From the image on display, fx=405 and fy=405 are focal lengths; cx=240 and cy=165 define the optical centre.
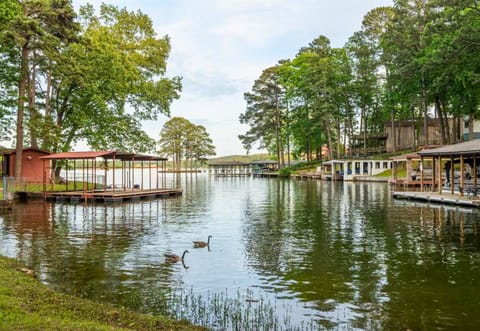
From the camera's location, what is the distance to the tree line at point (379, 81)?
34.8m

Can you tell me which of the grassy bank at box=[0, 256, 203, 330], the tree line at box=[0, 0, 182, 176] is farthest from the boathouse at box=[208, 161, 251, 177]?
the grassy bank at box=[0, 256, 203, 330]

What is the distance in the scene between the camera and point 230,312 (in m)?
8.06

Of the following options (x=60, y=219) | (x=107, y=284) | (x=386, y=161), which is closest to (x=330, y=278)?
(x=107, y=284)

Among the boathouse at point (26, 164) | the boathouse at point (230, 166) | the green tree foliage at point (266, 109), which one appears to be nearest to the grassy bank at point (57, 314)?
the boathouse at point (26, 164)

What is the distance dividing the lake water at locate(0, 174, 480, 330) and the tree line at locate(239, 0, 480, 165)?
772 inches

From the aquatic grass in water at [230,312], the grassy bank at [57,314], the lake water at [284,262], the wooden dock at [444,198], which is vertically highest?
the wooden dock at [444,198]

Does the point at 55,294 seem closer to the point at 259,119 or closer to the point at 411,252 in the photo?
the point at 411,252

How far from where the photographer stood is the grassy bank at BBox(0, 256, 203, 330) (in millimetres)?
5992

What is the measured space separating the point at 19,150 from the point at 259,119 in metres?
55.7

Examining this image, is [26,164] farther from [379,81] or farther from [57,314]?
[379,81]

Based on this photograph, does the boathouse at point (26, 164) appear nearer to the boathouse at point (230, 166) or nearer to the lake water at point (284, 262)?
the lake water at point (284, 262)

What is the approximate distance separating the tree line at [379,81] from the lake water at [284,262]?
64.3 feet

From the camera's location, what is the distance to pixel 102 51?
106 ft

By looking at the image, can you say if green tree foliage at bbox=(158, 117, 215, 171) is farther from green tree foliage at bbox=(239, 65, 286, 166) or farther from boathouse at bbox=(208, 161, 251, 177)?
green tree foliage at bbox=(239, 65, 286, 166)
